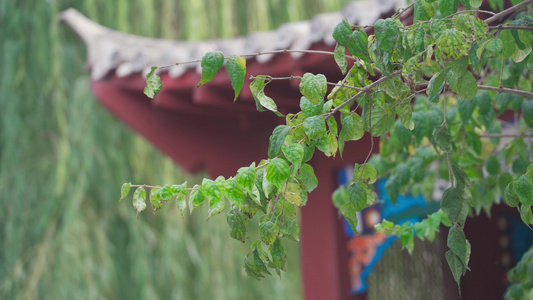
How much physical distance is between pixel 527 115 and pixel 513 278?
464mm

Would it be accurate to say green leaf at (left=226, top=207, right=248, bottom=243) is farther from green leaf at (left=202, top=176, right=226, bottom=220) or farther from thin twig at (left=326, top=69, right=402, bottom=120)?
thin twig at (left=326, top=69, right=402, bottom=120)

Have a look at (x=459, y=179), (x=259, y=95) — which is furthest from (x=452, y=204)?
Answer: (x=259, y=95)

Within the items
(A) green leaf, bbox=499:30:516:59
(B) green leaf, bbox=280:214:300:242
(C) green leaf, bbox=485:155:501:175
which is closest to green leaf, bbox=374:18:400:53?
(A) green leaf, bbox=499:30:516:59

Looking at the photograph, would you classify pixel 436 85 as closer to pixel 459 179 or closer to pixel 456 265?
pixel 459 179

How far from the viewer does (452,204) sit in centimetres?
129

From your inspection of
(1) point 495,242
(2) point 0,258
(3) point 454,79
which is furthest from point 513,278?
(2) point 0,258

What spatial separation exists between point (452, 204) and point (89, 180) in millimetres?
3437

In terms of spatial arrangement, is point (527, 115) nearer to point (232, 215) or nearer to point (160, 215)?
point (232, 215)

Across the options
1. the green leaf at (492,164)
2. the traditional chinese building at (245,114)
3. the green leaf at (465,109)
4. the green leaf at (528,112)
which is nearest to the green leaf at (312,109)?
the green leaf at (465,109)

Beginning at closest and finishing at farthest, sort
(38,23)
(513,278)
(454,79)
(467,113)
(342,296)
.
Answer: (454,79) → (467,113) → (513,278) → (342,296) → (38,23)

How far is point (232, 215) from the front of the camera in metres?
1.26

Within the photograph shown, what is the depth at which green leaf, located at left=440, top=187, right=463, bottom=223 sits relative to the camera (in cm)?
129

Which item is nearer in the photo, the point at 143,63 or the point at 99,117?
the point at 143,63

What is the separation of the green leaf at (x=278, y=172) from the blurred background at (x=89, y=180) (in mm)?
3129
